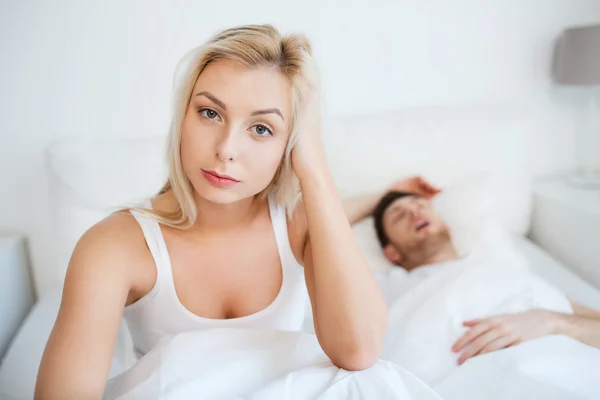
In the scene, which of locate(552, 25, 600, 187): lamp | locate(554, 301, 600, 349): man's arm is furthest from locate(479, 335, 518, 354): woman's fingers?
locate(552, 25, 600, 187): lamp

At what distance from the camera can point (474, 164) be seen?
119 cm

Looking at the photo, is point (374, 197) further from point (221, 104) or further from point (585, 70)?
point (585, 70)

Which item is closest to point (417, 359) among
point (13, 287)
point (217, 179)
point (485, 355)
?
point (485, 355)

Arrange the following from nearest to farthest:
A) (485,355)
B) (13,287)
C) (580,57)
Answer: (485,355), (13,287), (580,57)

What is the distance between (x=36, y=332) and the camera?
928 millimetres

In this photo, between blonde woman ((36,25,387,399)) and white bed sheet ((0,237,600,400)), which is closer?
→ blonde woman ((36,25,387,399))

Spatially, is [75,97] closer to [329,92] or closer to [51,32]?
[51,32]

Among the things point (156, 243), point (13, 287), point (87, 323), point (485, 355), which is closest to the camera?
point (87, 323)

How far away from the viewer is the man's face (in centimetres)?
106

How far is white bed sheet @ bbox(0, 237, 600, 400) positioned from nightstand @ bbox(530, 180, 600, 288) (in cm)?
7

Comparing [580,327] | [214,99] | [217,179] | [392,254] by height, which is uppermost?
[214,99]

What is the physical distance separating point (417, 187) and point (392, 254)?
16cm

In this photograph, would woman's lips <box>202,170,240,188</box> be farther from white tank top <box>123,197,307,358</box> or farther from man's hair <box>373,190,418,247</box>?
man's hair <box>373,190,418,247</box>

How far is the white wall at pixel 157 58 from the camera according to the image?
3.38ft
